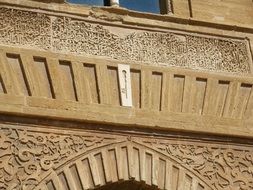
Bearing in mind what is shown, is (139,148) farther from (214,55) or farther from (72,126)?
(214,55)

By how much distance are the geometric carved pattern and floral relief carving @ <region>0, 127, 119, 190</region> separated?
0.71 metres

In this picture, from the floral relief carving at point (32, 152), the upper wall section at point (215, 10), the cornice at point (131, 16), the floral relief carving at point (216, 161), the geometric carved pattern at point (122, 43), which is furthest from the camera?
the upper wall section at point (215, 10)

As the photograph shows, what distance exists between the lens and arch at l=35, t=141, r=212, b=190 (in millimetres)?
4211

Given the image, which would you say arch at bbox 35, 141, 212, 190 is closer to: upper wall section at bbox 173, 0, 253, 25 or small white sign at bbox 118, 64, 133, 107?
small white sign at bbox 118, 64, 133, 107

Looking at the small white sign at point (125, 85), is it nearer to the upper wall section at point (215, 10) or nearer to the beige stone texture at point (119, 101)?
the beige stone texture at point (119, 101)

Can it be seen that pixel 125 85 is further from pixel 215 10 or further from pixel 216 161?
pixel 215 10

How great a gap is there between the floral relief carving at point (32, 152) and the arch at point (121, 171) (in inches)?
2.2

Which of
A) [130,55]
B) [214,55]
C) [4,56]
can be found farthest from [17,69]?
[214,55]

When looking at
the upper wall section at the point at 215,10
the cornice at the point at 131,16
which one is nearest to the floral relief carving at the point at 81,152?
the cornice at the point at 131,16

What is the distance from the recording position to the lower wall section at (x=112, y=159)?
4.18 m

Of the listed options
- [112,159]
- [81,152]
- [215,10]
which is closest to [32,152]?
[81,152]

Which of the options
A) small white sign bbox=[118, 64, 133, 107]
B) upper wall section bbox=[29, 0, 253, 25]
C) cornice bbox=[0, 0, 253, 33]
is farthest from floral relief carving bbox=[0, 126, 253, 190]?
upper wall section bbox=[29, 0, 253, 25]

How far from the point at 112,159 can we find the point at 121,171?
11 cm

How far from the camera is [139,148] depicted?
14.7 ft
